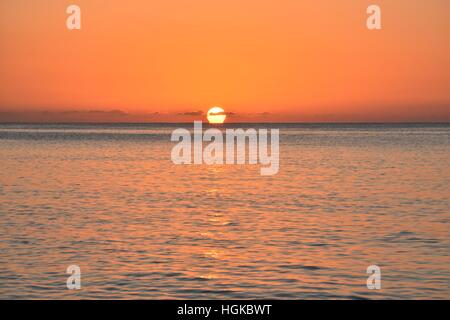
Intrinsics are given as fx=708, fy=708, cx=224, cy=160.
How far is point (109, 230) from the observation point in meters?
23.4

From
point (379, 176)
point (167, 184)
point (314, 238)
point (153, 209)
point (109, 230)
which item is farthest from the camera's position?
point (379, 176)

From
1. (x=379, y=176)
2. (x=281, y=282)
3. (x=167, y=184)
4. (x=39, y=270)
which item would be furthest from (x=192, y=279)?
(x=379, y=176)

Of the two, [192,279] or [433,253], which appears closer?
[192,279]

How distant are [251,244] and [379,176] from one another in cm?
2764

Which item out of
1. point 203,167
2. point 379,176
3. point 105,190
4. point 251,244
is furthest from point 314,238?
point 203,167

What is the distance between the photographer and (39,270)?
17.3 meters

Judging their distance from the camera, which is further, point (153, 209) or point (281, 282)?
point (153, 209)

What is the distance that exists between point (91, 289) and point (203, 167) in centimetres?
4354

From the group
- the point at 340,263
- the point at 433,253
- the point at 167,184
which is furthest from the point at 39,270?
the point at 167,184

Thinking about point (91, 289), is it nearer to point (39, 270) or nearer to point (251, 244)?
point (39, 270)
